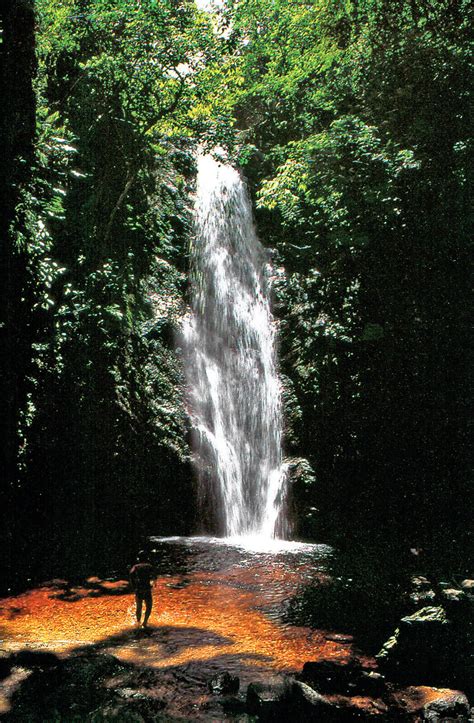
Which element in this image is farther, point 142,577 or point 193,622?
point 193,622

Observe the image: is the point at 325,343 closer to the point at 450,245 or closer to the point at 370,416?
the point at 370,416

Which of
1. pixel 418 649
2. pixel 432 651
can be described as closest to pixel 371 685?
pixel 418 649

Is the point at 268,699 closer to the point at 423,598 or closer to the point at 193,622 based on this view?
the point at 193,622

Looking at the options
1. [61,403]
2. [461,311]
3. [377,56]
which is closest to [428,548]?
[461,311]

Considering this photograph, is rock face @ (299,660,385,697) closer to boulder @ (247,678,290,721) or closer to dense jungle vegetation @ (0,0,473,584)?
boulder @ (247,678,290,721)

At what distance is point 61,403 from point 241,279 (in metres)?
7.78

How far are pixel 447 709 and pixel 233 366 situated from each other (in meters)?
10.8

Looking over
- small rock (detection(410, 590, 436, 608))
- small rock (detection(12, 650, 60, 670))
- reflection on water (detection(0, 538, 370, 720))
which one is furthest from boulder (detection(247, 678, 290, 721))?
small rock (detection(410, 590, 436, 608))

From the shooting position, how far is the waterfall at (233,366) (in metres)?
12.9

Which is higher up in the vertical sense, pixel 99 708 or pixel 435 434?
pixel 435 434

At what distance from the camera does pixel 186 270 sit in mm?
16312

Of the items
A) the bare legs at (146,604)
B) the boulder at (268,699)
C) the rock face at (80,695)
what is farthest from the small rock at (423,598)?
the rock face at (80,695)

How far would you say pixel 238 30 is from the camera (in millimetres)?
15914

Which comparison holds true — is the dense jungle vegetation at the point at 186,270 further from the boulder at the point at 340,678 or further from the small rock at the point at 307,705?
the small rock at the point at 307,705
